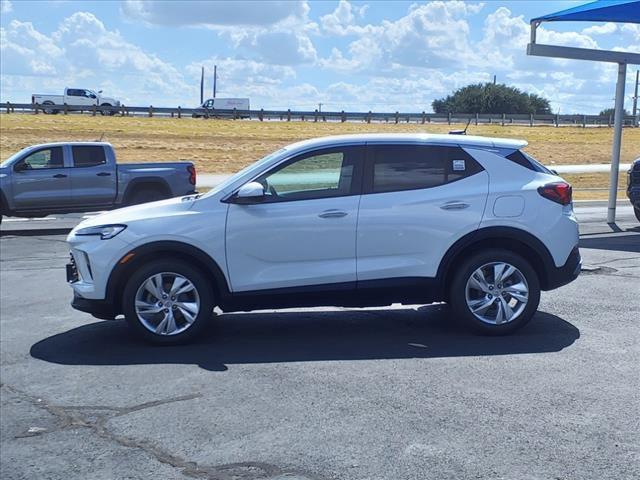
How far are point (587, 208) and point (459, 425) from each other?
15.5 m

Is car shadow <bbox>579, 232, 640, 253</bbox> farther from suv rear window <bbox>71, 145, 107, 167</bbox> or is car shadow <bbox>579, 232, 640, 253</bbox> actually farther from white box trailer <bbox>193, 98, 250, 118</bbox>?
white box trailer <bbox>193, 98, 250, 118</bbox>

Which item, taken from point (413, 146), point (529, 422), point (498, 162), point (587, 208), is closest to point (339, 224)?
point (413, 146)

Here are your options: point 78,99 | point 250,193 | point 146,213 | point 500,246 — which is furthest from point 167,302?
point 78,99

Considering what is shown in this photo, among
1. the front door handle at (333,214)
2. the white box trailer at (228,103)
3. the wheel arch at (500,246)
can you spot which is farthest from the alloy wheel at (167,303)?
the white box trailer at (228,103)

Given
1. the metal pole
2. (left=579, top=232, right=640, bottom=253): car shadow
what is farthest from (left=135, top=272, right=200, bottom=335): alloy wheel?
the metal pole

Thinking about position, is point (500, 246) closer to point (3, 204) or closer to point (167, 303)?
point (167, 303)

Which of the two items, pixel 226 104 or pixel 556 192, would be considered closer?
pixel 556 192

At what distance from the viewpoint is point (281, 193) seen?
7.16 metres

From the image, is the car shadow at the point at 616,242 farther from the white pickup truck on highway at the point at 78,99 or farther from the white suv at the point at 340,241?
the white pickup truck on highway at the point at 78,99

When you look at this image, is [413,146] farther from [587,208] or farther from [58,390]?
[587,208]

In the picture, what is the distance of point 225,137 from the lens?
42.3 meters

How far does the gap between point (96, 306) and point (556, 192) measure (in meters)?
4.09

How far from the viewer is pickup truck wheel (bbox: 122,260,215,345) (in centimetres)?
704

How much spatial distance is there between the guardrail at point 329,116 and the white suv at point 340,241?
128 feet
